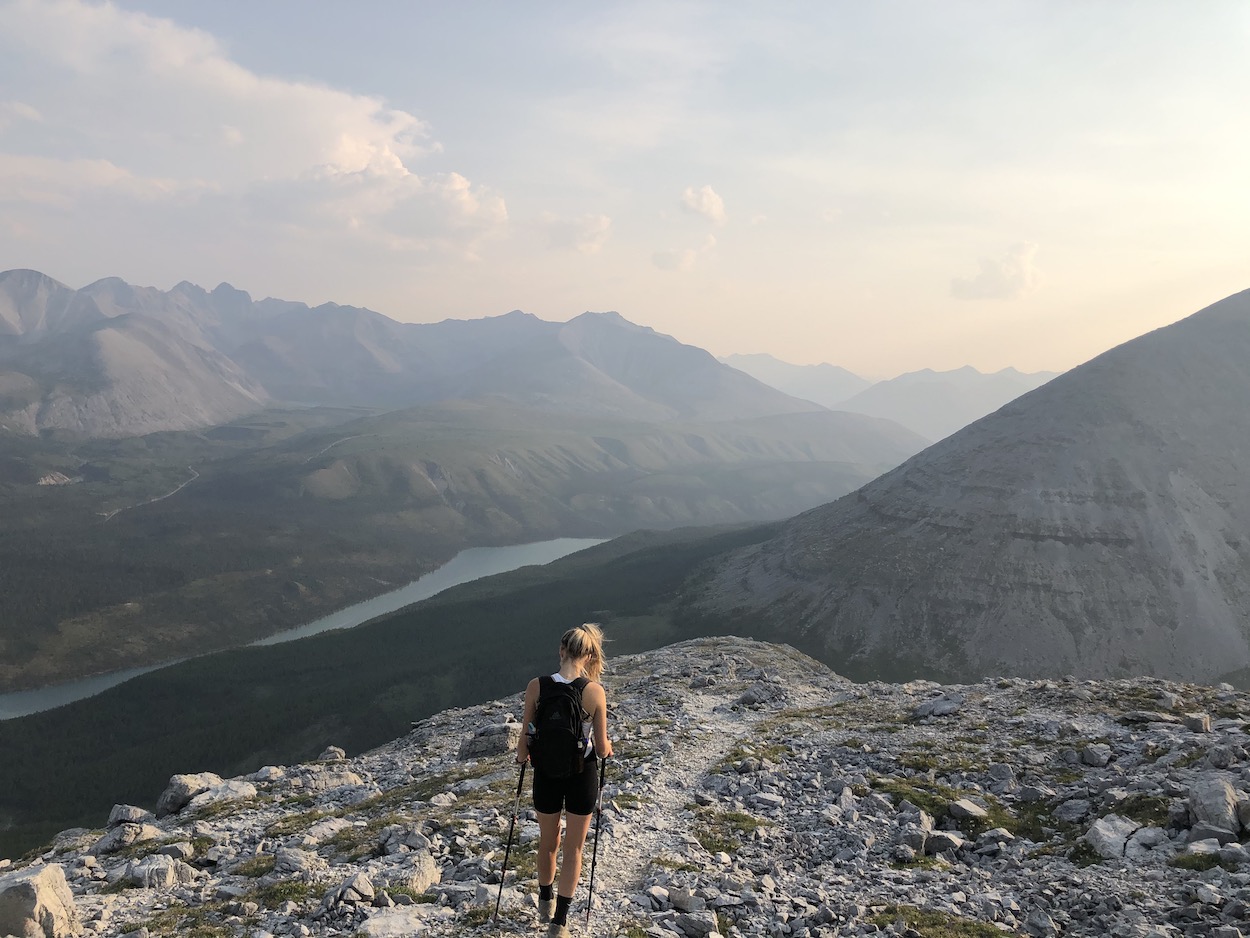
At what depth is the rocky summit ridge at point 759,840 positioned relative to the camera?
14.7 m

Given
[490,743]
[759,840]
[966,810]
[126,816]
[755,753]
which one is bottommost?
[755,753]

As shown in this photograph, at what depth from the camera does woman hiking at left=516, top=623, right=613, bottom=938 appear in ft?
40.2

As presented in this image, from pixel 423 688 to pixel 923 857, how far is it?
455 ft

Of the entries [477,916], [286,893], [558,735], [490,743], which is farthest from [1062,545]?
[286,893]

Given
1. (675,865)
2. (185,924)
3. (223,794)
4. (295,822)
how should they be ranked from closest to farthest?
(185,924) < (675,865) < (295,822) < (223,794)

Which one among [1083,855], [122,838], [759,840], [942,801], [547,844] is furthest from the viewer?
[942,801]

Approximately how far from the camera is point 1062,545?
13950cm

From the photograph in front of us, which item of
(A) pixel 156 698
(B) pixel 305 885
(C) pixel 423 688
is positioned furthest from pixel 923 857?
(A) pixel 156 698

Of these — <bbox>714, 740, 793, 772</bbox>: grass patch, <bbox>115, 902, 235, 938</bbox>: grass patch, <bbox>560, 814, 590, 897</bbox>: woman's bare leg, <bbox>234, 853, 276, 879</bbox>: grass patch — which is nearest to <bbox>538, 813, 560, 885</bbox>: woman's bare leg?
<bbox>560, 814, 590, 897</bbox>: woman's bare leg

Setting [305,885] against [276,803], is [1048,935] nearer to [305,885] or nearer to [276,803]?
[305,885]

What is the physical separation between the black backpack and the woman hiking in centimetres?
2

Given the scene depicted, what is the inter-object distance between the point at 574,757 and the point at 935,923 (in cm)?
1004

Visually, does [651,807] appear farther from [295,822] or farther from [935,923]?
[295,822]

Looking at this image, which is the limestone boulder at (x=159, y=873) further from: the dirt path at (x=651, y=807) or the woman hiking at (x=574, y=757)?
the woman hiking at (x=574, y=757)
